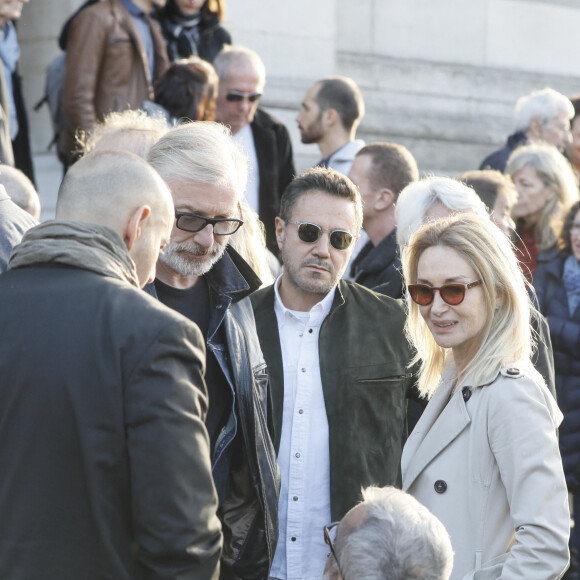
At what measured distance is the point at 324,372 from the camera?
4086 millimetres

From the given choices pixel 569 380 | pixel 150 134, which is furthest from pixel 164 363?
pixel 569 380

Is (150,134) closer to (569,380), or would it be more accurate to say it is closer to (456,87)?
(569,380)

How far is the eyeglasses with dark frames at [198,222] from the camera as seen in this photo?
3.55m

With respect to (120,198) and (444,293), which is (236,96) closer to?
(444,293)

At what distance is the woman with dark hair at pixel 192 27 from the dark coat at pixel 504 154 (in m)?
2.02

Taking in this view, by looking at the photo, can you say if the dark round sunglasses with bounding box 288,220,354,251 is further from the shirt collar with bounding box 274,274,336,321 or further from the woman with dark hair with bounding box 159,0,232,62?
the woman with dark hair with bounding box 159,0,232,62

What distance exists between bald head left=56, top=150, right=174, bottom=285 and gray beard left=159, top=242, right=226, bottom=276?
738 mm

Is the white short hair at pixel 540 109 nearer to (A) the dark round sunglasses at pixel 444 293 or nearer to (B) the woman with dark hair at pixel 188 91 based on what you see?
(B) the woman with dark hair at pixel 188 91

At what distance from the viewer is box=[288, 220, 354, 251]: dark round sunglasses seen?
170 inches

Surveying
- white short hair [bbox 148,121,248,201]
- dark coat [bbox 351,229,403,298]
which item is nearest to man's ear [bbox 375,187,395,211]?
dark coat [bbox 351,229,403,298]

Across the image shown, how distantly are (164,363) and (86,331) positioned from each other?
0.18 m

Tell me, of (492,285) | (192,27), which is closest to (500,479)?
(492,285)

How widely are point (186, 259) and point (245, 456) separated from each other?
63cm

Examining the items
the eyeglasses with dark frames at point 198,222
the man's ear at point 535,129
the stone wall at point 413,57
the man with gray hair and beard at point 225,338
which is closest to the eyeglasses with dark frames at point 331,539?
the man with gray hair and beard at point 225,338
